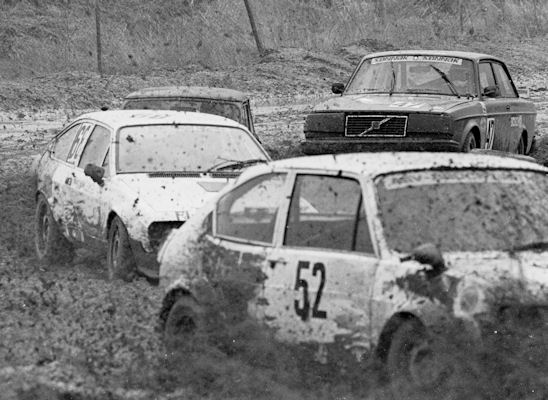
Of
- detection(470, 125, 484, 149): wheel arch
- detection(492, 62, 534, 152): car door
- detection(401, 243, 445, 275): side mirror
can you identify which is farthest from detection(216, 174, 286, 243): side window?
detection(492, 62, 534, 152): car door

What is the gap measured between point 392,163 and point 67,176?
5.29 metres

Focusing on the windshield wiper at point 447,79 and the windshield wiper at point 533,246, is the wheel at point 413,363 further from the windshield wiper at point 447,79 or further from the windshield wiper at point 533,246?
the windshield wiper at point 447,79

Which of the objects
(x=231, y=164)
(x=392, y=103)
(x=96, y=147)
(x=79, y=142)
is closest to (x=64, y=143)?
(x=79, y=142)

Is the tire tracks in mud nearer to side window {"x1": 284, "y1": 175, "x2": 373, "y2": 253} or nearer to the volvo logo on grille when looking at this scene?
side window {"x1": 284, "y1": 175, "x2": 373, "y2": 253}

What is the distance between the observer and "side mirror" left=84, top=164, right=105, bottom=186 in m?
11.2

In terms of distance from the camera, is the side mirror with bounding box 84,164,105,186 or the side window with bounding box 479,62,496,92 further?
the side window with bounding box 479,62,496,92

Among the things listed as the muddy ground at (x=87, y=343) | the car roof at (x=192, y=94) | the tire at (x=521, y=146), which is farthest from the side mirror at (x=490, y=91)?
the muddy ground at (x=87, y=343)

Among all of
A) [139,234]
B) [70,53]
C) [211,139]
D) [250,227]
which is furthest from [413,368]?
[70,53]

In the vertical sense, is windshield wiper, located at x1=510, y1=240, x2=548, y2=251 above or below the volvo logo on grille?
below

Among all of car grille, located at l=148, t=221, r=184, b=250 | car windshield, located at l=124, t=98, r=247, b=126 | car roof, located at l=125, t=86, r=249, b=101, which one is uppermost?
car roof, located at l=125, t=86, r=249, b=101

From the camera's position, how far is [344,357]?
22.9 ft

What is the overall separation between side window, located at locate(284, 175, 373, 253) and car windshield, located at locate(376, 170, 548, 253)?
0.14 m

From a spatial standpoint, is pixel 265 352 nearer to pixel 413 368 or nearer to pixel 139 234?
pixel 413 368

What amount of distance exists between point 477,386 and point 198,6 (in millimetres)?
41153
